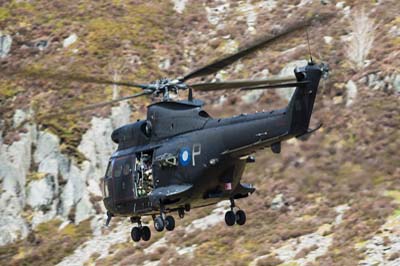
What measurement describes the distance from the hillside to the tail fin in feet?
21.8

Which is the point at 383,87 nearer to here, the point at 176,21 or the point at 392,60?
the point at 392,60

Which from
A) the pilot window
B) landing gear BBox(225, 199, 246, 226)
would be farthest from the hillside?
the pilot window

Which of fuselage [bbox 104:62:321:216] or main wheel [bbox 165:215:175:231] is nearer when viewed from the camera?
fuselage [bbox 104:62:321:216]

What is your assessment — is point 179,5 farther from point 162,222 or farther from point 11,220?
point 162,222

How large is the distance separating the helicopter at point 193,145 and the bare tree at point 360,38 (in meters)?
23.4

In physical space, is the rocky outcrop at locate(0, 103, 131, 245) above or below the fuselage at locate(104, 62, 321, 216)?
below

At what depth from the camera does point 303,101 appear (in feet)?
75.9

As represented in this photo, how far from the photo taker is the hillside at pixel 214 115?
3378cm

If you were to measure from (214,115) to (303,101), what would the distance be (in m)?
8.16

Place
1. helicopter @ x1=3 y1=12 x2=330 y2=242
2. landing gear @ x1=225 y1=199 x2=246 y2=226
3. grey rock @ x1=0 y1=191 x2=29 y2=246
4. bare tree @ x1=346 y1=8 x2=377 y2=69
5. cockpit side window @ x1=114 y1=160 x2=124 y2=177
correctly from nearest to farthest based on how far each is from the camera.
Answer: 1. helicopter @ x1=3 y1=12 x2=330 y2=242
2. landing gear @ x1=225 y1=199 x2=246 y2=226
3. cockpit side window @ x1=114 y1=160 x2=124 y2=177
4. grey rock @ x1=0 y1=191 x2=29 y2=246
5. bare tree @ x1=346 y1=8 x2=377 y2=69

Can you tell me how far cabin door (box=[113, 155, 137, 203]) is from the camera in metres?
28.2

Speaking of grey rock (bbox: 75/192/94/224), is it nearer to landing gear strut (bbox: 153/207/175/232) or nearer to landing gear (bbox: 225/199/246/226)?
landing gear (bbox: 225/199/246/226)

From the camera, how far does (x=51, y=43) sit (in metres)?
60.4

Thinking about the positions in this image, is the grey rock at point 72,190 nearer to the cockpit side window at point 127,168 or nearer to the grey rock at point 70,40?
the grey rock at point 70,40
